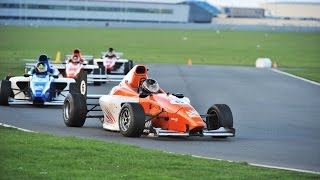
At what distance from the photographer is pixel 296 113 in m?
29.0

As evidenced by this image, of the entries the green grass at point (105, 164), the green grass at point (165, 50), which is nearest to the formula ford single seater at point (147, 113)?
the green grass at point (105, 164)

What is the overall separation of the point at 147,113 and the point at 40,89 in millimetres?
7502

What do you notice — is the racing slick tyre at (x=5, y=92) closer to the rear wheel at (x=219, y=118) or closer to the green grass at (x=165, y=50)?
the rear wheel at (x=219, y=118)

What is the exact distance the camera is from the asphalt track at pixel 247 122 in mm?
18688

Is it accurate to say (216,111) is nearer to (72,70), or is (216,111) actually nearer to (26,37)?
(72,70)

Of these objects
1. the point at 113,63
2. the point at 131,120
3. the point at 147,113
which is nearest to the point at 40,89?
the point at 147,113

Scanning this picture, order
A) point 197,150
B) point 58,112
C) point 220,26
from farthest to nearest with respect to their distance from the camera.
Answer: point 220,26 < point 58,112 < point 197,150

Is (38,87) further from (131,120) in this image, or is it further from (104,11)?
(104,11)

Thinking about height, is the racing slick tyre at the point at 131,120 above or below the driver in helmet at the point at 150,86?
below

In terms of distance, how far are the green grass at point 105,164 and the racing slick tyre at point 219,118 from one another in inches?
121

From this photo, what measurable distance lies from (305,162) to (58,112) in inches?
410

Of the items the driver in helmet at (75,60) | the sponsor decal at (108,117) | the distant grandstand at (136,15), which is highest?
the distant grandstand at (136,15)

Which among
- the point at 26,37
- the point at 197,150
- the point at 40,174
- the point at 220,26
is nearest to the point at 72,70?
the point at 197,150

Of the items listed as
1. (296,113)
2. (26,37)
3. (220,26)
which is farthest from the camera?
(220,26)
